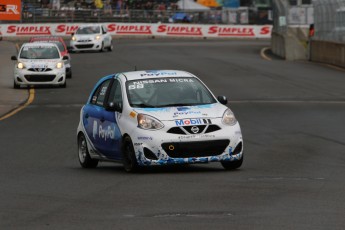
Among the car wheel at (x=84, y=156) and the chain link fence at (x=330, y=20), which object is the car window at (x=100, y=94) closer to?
the car wheel at (x=84, y=156)

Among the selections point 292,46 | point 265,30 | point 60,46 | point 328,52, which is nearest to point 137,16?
point 265,30

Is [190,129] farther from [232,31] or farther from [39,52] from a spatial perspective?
[232,31]

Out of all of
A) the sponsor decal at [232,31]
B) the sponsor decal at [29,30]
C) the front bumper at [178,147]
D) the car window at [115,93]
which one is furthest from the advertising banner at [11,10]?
the sponsor decal at [232,31]

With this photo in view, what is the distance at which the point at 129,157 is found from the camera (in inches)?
561

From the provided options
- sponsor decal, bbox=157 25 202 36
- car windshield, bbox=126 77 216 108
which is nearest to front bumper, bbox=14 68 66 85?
car windshield, bbox=126 77 216 108

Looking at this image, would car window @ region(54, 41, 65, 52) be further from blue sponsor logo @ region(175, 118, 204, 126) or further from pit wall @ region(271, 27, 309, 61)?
blue sponsor logo @ region(175, 118, 204, 126)

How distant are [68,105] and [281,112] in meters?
6.61

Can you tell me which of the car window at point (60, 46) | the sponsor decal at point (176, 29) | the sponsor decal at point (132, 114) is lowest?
the sponsor decal at point (176, 29)

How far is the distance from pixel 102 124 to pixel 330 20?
103ft

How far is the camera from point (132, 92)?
581 inches

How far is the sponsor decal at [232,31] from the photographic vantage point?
79.9 m

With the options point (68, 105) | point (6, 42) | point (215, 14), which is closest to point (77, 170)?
point (68, 105)

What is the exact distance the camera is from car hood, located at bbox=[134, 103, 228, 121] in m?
13.9

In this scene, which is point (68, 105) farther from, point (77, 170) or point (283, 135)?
point (77, 170)
